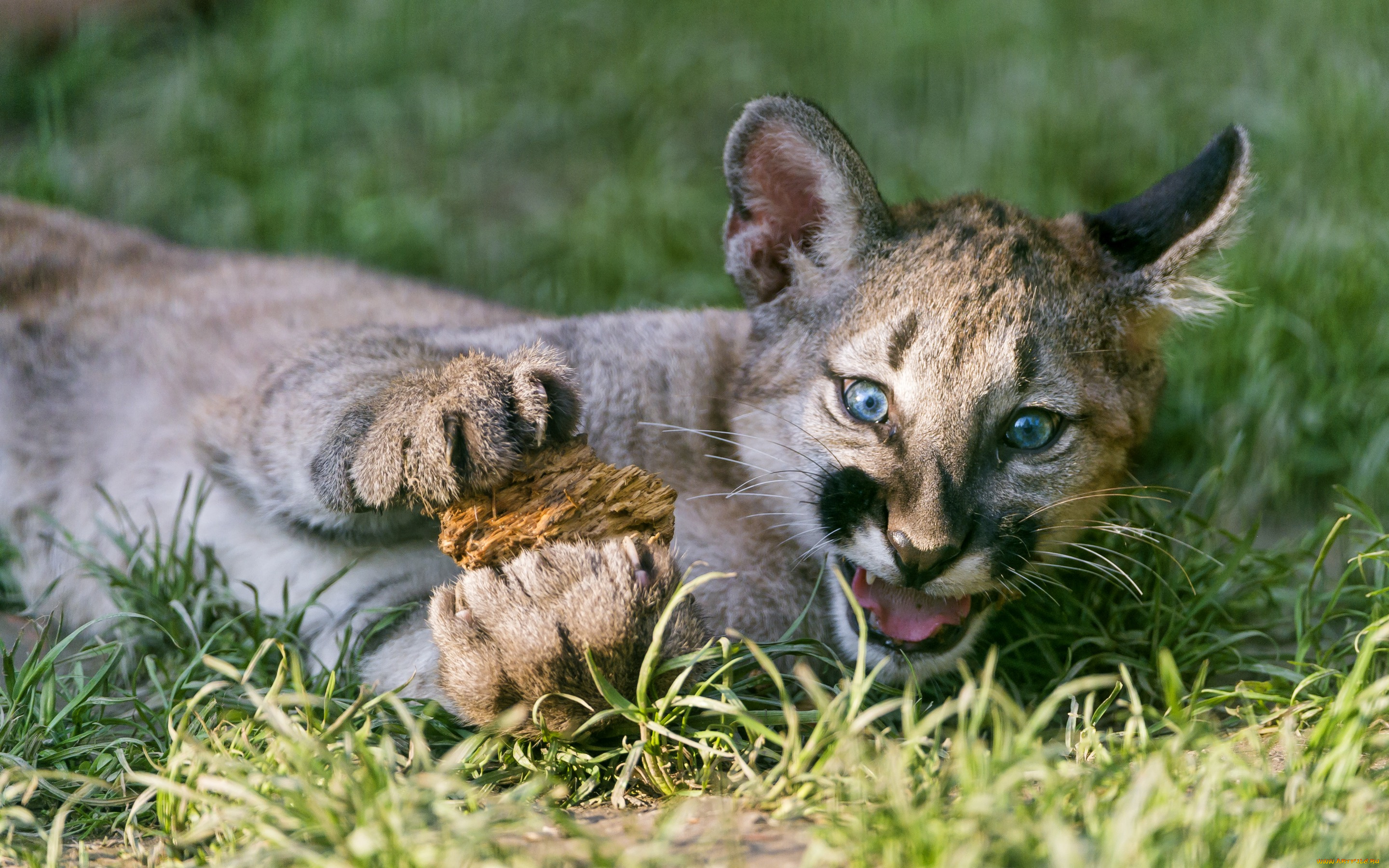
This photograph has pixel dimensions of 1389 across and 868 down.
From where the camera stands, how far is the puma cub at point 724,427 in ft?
8.66

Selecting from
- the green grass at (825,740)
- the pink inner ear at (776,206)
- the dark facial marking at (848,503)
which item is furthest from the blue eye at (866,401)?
the green grass at (825,740)

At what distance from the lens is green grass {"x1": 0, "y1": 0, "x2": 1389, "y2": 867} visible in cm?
218

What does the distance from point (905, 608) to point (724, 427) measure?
77 cm

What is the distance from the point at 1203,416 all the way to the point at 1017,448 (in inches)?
76.7

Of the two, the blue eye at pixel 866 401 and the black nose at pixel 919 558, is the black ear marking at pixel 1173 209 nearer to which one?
the blue eye at pixel 866 401

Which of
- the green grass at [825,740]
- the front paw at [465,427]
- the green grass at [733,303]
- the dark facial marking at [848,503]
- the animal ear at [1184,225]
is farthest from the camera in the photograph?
the animal ear at [1184,225]

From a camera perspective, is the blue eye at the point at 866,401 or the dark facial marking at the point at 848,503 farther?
the blue eye at the point at 866,401

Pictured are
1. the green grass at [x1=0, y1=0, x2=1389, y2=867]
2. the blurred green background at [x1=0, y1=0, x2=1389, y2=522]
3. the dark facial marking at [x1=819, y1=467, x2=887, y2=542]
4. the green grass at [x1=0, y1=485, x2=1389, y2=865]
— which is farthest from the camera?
the blurred green background at [x1=0, y1=0, x2=1389, y2=522]

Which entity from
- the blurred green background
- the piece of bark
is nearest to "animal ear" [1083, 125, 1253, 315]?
the blurred green background

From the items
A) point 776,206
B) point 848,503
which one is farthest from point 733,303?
point 848,503

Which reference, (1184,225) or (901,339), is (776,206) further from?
(1184,225)

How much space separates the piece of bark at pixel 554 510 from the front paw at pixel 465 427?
1.8 inches

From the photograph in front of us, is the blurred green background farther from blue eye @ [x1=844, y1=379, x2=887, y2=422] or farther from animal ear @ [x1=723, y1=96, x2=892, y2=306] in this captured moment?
blue eye @ [x1=844, y1=379, x2=887, y2=422]

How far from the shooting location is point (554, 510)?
263 cm
